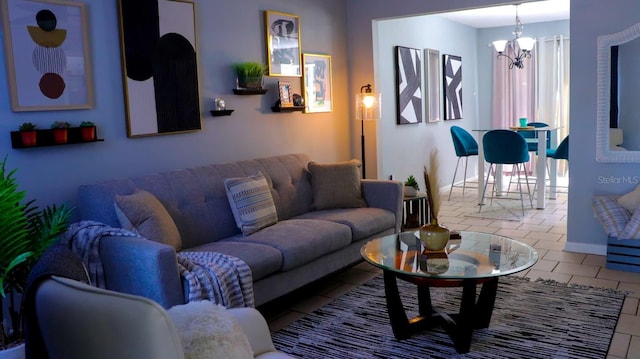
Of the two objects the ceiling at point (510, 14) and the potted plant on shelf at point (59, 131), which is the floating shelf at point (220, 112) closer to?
the potted plant on shelf at point (59, 131)

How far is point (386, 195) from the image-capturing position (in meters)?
4.19

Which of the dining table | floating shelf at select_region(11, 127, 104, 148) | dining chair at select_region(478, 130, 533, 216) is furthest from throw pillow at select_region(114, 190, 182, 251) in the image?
the dining table

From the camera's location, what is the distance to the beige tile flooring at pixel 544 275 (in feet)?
9.89

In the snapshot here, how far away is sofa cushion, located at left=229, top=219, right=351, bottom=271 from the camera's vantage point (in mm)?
3193

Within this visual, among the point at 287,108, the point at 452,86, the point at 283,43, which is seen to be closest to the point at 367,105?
the point at 287,108

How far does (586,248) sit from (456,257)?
83.3 inches

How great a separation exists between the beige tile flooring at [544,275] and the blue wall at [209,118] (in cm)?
120

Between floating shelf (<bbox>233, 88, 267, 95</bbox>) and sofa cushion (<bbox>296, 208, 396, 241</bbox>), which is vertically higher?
floating shelf (<bbox>233, 88, 267, 95</bbox>)

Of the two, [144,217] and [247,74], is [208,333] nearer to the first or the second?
[144,217]

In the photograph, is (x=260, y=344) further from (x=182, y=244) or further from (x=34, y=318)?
(x=182, y=244)

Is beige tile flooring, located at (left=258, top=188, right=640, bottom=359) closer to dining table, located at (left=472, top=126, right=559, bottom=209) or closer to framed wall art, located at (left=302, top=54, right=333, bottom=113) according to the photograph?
dining table, located at (left=472, top=126, right=559, bottom=209)

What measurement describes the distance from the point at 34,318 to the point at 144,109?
2452mm

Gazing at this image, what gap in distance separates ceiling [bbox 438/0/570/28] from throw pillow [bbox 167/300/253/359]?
19.5 feet

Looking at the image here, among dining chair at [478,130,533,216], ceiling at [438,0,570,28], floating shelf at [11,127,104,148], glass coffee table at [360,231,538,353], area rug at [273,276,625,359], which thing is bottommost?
area rug at [273,276,625,359]
